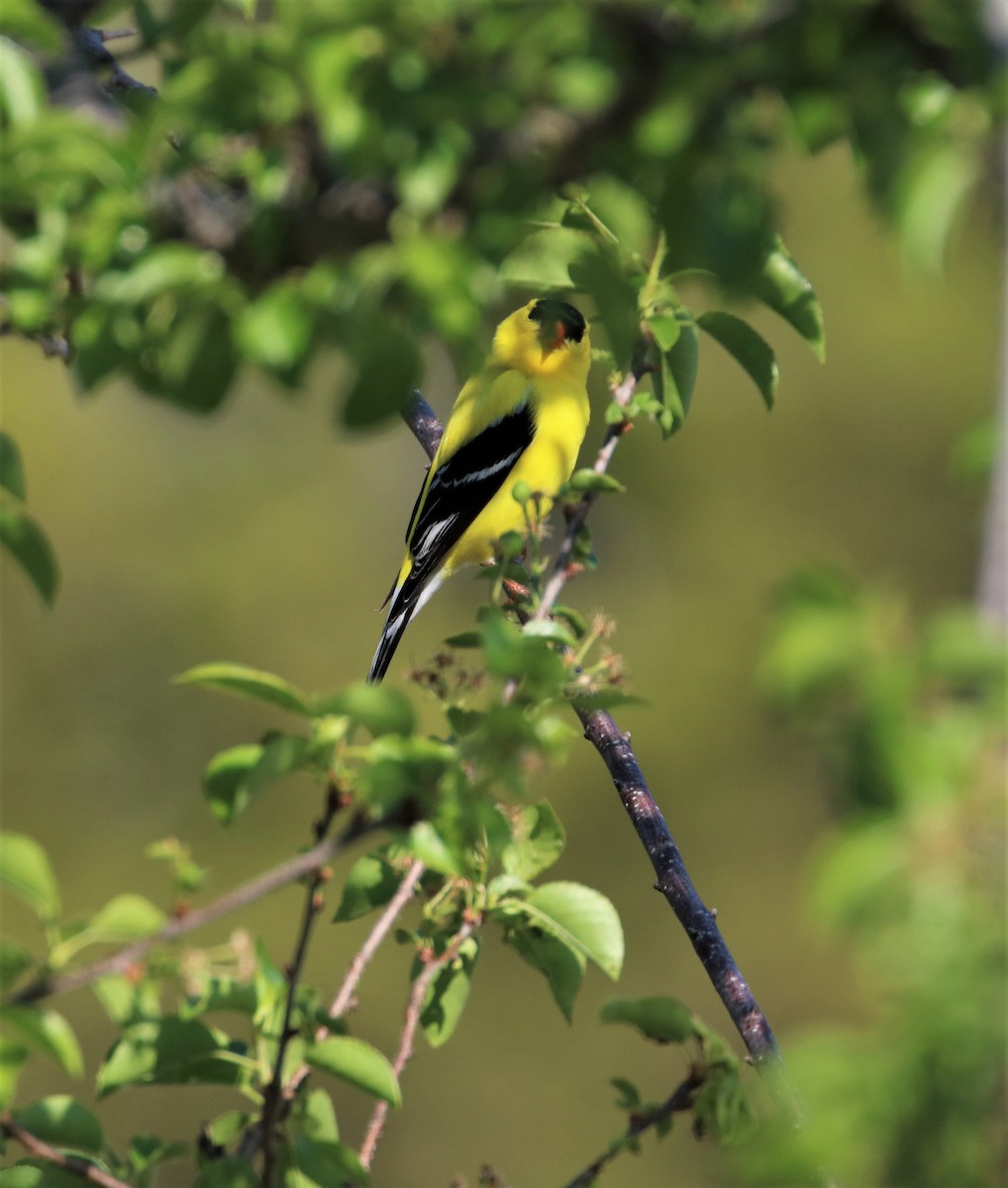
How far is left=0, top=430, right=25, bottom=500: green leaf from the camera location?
156cm

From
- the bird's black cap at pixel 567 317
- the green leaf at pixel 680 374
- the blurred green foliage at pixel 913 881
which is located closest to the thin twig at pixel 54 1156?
the blurred green foliage at pixel 913 881

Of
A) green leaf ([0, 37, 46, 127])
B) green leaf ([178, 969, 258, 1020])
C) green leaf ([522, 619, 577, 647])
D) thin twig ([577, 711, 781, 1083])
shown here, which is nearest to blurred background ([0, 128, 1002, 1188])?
thin twig ([577, 711, 781, 1083])

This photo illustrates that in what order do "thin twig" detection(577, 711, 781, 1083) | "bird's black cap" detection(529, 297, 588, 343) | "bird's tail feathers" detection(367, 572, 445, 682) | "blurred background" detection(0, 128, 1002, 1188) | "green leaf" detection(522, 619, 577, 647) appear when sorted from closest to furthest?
1. "green leaf" detection(522, 619, 577, 647)
2. "thin twig" detection(577, 711, 781, 1083)
3. "bird's black cap" detection(529, 297, 588, 343)
4. "bird's tail feathers" detection(367, 572, 445, 682)
5. "blurred background" detection(0, 128, 1002, 1188)

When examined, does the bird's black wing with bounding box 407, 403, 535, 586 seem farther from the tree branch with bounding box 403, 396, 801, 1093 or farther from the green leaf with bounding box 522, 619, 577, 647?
the green leaf with bounding box 522, 619, 577, 647

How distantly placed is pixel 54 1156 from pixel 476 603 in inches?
422

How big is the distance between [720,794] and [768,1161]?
12.5 metres

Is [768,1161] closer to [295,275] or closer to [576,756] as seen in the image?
[295,275]

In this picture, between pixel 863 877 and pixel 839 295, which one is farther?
pixel 839 295

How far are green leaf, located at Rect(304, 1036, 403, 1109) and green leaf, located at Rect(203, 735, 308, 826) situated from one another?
0.30 meters

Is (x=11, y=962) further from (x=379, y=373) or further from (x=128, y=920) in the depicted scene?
(x=379, y=373)

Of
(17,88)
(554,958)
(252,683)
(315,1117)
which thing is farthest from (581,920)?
(17,88)

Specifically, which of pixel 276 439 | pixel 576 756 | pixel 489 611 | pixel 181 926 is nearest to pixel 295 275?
pixel 489 611

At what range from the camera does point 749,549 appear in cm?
1391

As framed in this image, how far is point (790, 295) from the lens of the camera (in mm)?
1606
